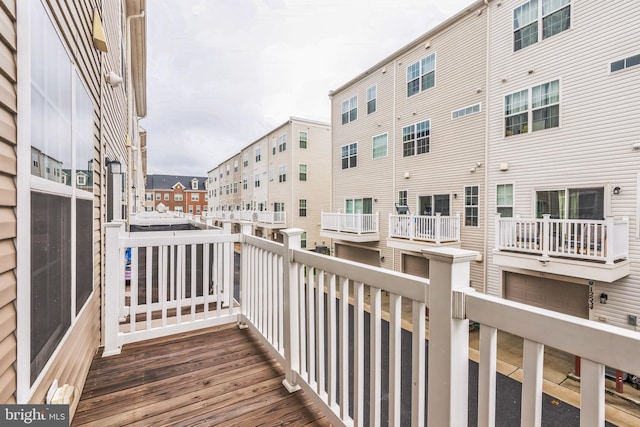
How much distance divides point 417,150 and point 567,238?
5.31 metres

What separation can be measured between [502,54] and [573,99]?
2344 millimetres

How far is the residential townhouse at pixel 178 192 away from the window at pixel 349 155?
1506 inches

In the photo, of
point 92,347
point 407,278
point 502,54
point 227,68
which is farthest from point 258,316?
point 227,68

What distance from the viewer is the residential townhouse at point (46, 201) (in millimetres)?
1063

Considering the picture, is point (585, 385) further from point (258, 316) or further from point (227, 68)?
point (227, 68)

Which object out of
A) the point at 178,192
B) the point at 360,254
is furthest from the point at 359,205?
the point at 178,192

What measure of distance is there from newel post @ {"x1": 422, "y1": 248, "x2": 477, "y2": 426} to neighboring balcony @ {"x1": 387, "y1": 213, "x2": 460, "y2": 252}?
26.0 ft

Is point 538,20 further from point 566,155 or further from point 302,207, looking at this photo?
point 302,207

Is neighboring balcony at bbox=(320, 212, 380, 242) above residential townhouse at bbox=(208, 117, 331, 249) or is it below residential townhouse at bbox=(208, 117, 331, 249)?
below

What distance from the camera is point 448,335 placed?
102cm

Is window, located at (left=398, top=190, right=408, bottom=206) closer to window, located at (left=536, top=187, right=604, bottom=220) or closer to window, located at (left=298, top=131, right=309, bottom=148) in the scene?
window, located at (left=536, top=187, right=604, bottom=220)

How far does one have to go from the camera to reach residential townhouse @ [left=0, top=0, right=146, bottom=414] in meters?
1.06

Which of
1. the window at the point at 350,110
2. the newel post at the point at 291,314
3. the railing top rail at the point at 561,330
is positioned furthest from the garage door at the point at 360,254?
the railing top rail at the point at 561,330

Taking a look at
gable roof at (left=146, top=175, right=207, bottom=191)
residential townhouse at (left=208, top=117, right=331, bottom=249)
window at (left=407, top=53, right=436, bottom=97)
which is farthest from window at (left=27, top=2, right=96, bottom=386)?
gable roof at (left=146, top=175, right=207, bottom=191)
